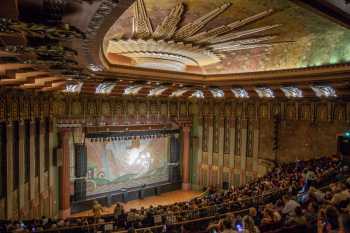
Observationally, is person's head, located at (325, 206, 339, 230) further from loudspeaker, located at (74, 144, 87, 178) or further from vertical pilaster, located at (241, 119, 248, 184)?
loudspeaker, located at (74, 144, 87, 178)

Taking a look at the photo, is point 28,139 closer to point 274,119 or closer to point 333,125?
point 274,119

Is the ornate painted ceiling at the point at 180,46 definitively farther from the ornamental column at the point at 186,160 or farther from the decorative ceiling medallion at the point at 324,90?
the ornamental column at the point at 186,160

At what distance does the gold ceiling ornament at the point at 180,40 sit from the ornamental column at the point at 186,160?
8.22 metres

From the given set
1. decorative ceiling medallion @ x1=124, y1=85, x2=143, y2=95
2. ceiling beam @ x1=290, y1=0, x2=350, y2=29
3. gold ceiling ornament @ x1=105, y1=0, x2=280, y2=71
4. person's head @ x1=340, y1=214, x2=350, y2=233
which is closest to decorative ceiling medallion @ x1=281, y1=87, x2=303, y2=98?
gold ceiling ornament @ x1=105, y1=0, x2=280, y2=71

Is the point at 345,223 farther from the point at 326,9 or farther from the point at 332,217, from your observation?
the point at 326,9

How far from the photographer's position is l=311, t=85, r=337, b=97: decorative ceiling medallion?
1157cm

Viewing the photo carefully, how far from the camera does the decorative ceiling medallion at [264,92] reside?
13.2m

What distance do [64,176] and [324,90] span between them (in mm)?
12315

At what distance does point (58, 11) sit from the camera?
277cm

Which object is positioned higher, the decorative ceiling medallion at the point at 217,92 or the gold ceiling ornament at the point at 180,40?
the gold ceiling ornament at the point at 180,40

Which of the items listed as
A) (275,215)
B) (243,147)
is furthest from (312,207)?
(243,147)

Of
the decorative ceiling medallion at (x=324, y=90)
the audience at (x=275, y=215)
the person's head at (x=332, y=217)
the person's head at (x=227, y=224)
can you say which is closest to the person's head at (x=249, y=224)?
the audience at (x=275, y=215)

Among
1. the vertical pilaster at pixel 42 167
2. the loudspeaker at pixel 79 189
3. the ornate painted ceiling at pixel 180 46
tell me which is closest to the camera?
the ornate painted ceiling at pixel 180 46

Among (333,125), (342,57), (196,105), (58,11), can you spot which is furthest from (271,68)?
(58,11)
